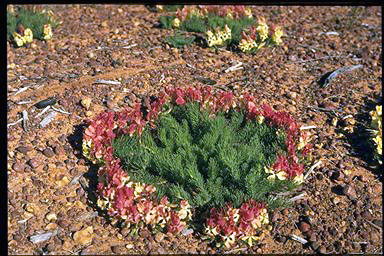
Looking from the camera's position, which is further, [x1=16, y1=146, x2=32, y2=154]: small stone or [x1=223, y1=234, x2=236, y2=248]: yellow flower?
[x1=16, y1=146, x2=32, y2=154]: small stone

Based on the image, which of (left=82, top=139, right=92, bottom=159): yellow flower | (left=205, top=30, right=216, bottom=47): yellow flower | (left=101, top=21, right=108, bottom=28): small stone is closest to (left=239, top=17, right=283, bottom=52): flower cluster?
(left=205, top=30, right=216, bottom=47): yellow flower

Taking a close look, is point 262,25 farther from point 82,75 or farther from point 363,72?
point 82,75

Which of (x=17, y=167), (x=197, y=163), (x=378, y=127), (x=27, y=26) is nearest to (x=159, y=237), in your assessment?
(x=197, y=163)

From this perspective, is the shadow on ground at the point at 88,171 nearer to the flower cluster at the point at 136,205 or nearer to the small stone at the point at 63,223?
the flower cluster at the point at 136,205

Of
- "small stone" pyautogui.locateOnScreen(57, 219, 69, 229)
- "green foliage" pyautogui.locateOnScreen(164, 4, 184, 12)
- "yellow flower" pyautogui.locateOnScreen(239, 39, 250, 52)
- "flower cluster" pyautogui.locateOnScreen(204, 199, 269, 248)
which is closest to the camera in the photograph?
"flower cluster" pyautogui.locateOnScreen(204, 199, 269, 248)

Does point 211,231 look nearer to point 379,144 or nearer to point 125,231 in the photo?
point 125,231

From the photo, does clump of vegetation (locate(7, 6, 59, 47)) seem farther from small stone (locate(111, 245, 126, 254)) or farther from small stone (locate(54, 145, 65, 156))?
small stone (locate(111, 245, 126, 254))

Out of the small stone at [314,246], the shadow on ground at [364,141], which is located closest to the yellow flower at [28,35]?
the shadow on ground at [364,141]

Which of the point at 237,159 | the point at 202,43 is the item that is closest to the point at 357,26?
the point at 202,43
